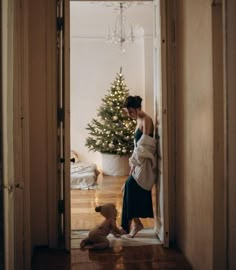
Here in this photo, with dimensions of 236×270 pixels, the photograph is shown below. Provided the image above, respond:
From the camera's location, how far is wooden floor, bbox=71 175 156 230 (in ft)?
15.5

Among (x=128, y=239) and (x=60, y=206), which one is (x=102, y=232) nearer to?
(x=128, y=239)

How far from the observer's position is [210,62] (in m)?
2.69

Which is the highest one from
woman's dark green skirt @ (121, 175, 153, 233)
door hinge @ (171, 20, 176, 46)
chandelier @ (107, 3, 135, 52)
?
chandelier @ (107, 3, 135, 52)

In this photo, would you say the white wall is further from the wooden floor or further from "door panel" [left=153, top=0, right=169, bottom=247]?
"door panel" [left=153, top=0, right=169, bottom=247]

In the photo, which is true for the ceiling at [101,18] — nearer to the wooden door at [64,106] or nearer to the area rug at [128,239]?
the wooden door at [64,106]

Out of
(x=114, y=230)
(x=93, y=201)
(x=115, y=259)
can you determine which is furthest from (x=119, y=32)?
(x=115, y=259)

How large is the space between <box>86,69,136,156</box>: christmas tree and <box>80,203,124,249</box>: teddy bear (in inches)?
155

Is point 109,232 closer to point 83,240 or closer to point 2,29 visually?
point 83,240

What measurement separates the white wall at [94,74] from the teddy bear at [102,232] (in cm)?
475

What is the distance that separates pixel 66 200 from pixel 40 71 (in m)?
1.21

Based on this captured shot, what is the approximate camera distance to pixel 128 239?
13.8 feet

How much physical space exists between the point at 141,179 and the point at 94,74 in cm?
497

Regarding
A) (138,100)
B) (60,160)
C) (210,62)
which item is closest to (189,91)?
(210,62)

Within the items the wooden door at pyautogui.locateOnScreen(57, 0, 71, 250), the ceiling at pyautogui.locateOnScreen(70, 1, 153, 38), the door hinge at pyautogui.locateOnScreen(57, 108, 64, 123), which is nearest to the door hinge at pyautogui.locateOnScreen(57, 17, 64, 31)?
the wooden door at pyautogui.locateOnScreen(57, 0, 71, 250)
